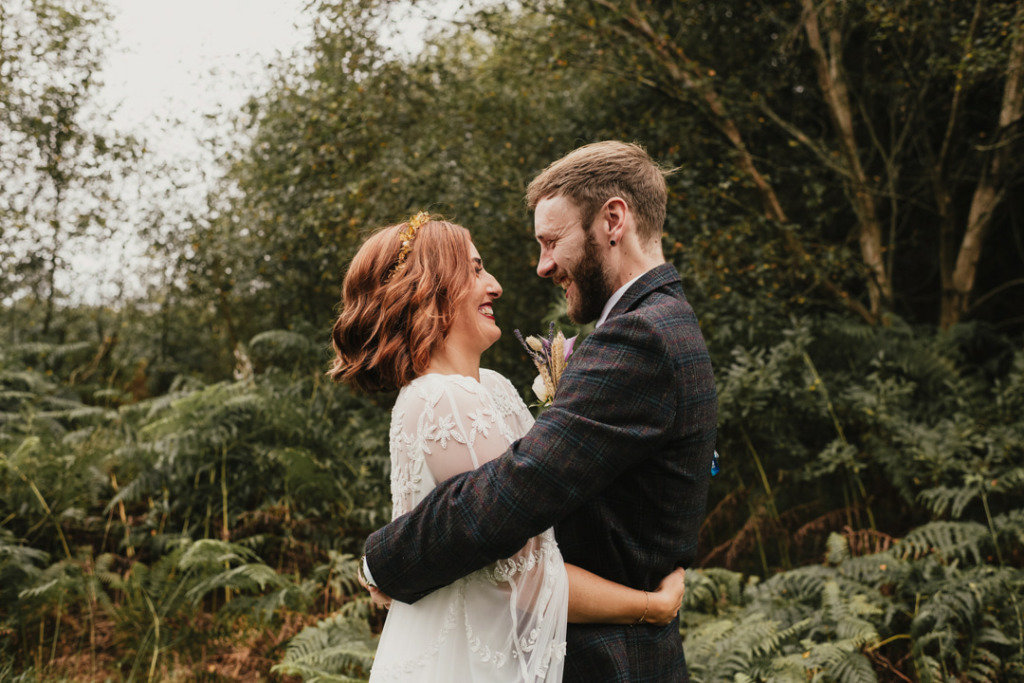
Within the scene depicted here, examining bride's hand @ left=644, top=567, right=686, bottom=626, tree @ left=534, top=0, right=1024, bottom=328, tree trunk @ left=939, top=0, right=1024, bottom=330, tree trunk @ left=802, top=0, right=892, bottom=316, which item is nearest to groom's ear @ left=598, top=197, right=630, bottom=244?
bride's hand @ left=644, top=567, right=686, bottom=626

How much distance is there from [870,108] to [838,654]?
6.07m

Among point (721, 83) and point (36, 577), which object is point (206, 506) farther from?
point (721, 83)

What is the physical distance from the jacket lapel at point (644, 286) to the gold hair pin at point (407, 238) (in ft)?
1.94

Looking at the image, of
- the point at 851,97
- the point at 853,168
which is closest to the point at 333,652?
the point at 853,168

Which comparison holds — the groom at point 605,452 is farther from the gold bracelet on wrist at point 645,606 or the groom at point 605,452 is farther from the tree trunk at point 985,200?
the tree trunk at point 985,200

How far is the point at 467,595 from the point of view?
1.76 metres

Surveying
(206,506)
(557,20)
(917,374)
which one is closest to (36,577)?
(206,506)

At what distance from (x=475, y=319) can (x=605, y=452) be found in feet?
2.16

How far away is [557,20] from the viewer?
6.71m

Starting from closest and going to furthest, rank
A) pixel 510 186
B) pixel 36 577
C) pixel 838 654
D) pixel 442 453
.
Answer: pixel 442 453 < pixel 838 654 < pixel 36 577 < pixel 510 186

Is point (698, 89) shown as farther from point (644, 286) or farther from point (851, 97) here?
point (644, 286)

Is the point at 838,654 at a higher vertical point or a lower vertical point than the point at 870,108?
lower

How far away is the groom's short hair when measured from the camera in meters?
1.83

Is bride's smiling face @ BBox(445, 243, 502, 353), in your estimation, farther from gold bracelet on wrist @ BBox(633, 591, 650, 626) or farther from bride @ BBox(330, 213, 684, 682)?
gold bracelet on wrist @ BBox(633, 591, 650, 626)
